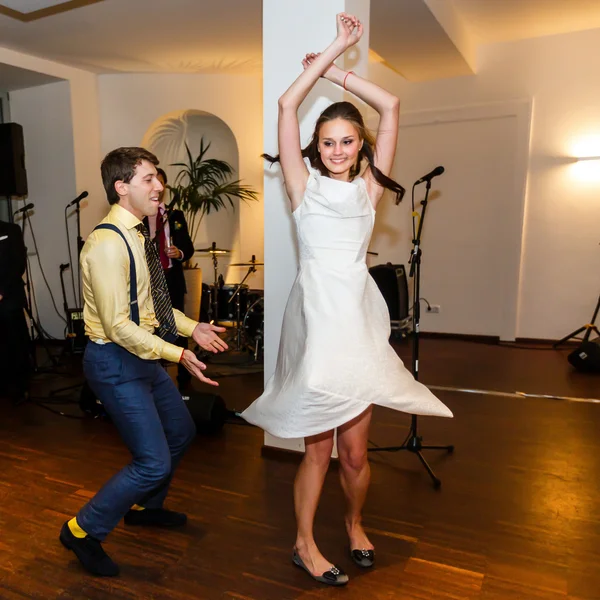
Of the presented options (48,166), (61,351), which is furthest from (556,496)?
(48,166)

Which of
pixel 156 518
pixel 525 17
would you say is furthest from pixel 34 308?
pixel 525 17

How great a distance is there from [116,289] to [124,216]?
0.29m

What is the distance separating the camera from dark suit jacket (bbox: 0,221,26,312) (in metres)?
3.84

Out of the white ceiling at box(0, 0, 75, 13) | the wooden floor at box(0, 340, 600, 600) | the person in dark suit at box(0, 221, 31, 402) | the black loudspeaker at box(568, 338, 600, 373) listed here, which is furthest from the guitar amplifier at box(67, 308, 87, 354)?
the black loudspeaker at box(568, 338, 600, 373)

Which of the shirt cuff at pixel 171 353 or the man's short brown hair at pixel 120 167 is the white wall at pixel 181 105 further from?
the shirt cuff at pixel 171 353

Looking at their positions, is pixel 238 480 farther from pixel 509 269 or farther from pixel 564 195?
pixel 564 195

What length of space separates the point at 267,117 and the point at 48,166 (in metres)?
4.15

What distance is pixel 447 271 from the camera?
6270mm

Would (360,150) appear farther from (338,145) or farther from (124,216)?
(124,216)

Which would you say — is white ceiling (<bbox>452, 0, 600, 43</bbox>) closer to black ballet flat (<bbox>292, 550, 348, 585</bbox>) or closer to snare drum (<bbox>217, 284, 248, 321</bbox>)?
snare drum (<bbox>217, 284, 248, 321</bbox>)

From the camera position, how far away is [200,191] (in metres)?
7.03

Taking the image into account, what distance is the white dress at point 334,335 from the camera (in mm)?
1706

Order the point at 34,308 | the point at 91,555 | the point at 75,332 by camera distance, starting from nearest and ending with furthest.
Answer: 1. the point at 91,555
2. the point at 75,332
3. the point at 34,308

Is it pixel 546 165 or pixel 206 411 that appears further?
pixel 546 165
